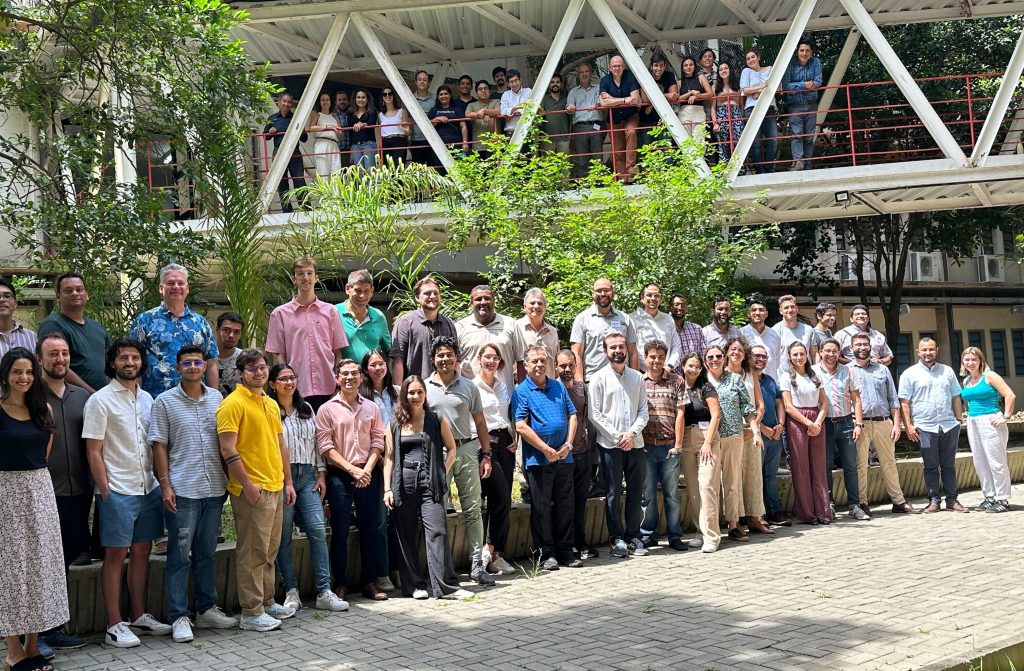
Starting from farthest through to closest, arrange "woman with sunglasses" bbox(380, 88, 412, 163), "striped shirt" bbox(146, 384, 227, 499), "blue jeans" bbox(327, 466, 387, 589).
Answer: "woman with sunglasses" bbox(380, 88, 412, 163)
"blue jeans" bbox(327, 466, 387, 589)
"striped shirt" bbox(146, 384, 227, 499)

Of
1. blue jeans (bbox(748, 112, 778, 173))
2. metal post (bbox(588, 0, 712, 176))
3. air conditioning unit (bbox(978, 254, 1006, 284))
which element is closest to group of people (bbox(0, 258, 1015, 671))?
metal post (bbox(588, 0, 712, 176))

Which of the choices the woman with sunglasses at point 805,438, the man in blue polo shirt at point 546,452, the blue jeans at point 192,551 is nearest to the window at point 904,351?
the woman with sunglasses at point 805,438

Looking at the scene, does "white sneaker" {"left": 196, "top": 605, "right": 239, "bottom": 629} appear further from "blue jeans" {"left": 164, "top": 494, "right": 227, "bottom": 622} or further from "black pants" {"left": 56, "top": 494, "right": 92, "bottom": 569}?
"black pants" {"left": 56, "top": 494, "right": 92, "bottom": 569}

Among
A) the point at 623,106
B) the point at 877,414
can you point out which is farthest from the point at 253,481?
the point at 623,106

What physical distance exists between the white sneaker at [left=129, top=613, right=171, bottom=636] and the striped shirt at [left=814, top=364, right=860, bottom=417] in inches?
264

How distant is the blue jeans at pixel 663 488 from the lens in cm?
952

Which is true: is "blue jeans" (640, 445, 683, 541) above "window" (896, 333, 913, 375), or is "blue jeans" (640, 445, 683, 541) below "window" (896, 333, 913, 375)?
below

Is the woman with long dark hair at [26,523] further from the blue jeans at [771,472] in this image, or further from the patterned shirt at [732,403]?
the blue jeans at [771,472]

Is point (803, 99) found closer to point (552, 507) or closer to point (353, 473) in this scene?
point (552, 507)

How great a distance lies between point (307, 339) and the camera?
8.40 m

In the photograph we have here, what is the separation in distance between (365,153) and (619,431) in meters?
6.73

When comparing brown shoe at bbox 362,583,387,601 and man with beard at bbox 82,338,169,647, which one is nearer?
man with beard at bbox 82,338,169,647

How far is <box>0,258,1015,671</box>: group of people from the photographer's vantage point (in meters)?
6.71

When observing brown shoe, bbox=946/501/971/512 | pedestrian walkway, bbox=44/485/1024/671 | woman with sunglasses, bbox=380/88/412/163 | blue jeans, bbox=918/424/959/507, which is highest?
woman with sunglasses, bbox=380/88/412/163
